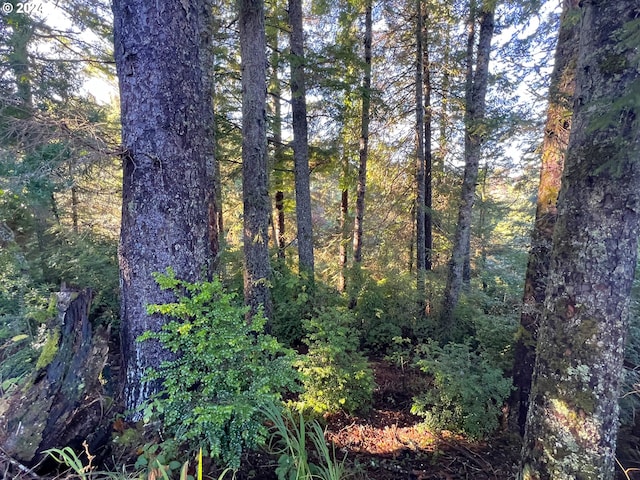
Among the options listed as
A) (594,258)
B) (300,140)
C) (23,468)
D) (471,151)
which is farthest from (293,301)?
(594,258)

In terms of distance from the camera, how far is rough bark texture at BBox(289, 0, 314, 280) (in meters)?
6.34

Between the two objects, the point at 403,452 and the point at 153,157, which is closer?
the point at 153,157

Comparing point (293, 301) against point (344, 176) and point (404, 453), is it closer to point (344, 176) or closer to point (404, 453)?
point (404, 453)

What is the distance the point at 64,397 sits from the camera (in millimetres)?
2391

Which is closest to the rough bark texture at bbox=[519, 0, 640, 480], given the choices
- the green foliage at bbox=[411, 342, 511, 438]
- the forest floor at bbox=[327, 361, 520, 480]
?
the forest floor at bbox=[327, 361, 520, 480]

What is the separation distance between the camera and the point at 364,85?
Answer: 7.64 metres

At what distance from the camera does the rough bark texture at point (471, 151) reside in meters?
5.40

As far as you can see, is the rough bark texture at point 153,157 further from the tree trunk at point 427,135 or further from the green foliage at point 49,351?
the tree trunk at point 427,135

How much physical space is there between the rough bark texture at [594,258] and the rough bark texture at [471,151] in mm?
3337

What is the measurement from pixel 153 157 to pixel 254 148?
233cm

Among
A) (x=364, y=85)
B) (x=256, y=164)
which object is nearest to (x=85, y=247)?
(x=256, y=164)

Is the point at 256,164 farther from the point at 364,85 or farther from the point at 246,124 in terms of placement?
the point at 364,85

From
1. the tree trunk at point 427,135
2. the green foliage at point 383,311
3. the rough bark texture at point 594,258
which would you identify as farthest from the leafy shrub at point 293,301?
the rough bark texture at point 594,258

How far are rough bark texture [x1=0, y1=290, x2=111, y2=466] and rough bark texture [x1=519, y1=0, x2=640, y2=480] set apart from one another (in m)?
3.40
